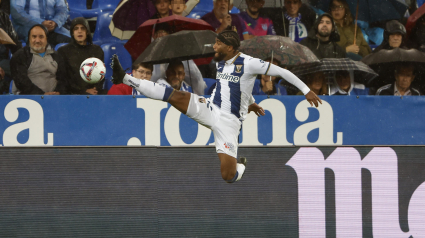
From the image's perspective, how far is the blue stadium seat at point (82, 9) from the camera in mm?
8545

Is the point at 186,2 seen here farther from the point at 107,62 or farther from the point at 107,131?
the point at 107,131

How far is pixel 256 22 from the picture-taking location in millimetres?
7746

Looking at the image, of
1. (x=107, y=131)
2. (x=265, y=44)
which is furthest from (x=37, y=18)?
(x=265, y=44)

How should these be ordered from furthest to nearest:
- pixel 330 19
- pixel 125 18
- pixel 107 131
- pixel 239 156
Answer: pixel 125 18 < pixel 330 19 < pixel 107 131 < pixel 239 156

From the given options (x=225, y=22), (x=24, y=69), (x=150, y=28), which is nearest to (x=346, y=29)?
(x=225, y=22)

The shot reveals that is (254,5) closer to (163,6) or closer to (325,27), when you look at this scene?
(325,27)

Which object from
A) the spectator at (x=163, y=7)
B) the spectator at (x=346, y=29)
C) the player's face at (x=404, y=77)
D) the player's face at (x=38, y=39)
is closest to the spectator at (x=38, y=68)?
the player's face at (x=38, y=39)

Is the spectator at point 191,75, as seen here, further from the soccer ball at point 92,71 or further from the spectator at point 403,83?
the spectator at point 403,83

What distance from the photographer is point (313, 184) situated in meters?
Result: 4.93

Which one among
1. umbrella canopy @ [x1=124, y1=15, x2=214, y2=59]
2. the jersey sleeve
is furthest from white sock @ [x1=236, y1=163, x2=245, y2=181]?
umbrella canopy @ [x1=124, y1=15, x2=214, y2=59]

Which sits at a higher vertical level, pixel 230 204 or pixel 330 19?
pixel 330 19

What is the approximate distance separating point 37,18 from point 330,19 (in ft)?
13.9

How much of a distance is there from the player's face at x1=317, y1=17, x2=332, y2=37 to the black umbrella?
723mm

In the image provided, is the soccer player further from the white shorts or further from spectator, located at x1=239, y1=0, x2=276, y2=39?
spectator, located at x1=239, y1=0, x2=276, y2=39
